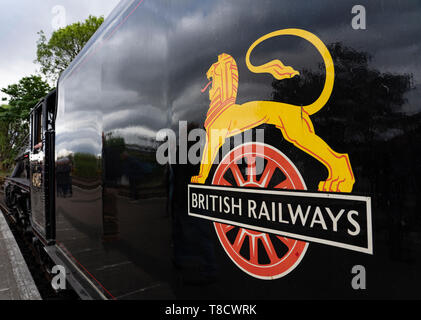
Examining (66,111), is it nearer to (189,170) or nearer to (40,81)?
(189,170)

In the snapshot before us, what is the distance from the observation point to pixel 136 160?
177cm

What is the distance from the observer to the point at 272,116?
1.00 metres

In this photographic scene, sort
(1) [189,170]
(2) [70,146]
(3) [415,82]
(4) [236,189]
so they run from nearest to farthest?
(3) [415,82] → (4) [236,189] → (1) [189,170] → (2) [70,146]

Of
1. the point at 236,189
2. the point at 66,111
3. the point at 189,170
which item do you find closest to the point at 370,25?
the point at 236,189

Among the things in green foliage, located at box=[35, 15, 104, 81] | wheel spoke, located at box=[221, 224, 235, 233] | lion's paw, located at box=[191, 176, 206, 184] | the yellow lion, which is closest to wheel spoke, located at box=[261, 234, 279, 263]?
wheel spoke, located at box=[221, 224, 235, 233]

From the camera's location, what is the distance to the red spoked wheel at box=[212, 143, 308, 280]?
0.95 m

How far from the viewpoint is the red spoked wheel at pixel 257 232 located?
3.12ft

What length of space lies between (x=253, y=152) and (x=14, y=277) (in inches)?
204

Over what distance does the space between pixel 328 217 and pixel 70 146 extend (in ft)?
9.26

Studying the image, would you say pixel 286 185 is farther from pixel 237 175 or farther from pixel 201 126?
pixel 201 126

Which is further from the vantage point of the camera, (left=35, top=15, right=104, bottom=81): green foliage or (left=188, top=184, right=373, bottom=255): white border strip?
(left=35, top=15, right=104, bottom=81): green foliage

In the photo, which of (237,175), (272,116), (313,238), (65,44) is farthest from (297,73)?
(65,44)

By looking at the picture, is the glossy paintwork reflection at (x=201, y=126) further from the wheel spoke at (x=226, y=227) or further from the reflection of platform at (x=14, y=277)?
the reflection of platform at (x=14, y=277)

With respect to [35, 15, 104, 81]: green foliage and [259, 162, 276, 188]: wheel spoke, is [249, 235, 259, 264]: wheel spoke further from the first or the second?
[35, 15, 104, 81]: green foliage
